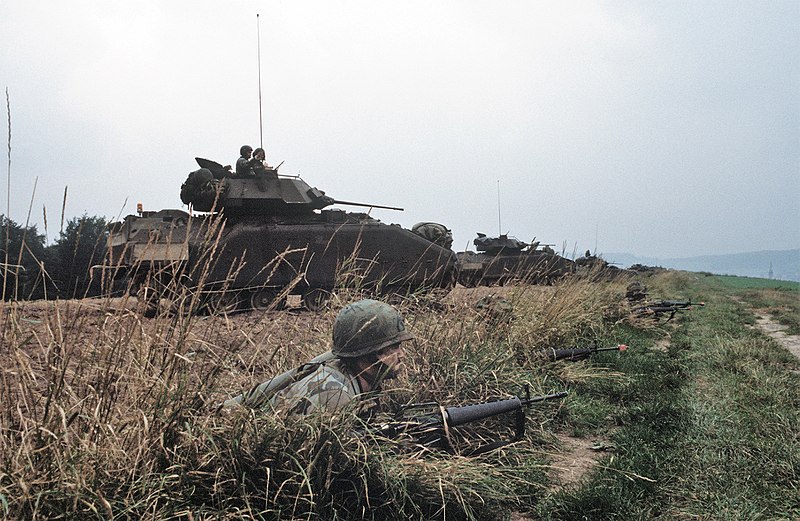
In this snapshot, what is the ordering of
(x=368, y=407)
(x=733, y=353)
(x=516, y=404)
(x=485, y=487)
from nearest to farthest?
(x=368, y=407) → (x=485, y=487) → (x=516, y=404) → (x=733, y=353)

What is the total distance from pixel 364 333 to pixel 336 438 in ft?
2.40

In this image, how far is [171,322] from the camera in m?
2.56

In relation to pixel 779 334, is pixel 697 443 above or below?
below

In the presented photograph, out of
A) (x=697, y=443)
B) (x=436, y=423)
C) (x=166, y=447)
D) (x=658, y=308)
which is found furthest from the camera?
(x=658, y=308)

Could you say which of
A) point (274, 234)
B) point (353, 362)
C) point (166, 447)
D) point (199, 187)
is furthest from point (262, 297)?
point (166, 447)

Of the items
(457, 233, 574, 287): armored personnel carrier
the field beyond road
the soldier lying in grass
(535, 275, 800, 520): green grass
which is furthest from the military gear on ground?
the soldier lying in grass

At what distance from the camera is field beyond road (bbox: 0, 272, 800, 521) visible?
2.17 meters

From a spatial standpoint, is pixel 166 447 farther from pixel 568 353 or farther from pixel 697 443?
pixel 568 353

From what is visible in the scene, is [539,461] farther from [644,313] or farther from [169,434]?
[644,313]

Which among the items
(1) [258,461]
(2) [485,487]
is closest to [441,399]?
(2) [485,487]

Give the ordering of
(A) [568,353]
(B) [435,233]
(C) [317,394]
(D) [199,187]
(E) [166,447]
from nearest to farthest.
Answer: (E) [166,447] → (C) [317,394] → (A) [568,353] → (D) [199,187] → (B) [435,233]

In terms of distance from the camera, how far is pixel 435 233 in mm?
12742

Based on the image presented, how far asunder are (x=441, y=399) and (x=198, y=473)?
212cm

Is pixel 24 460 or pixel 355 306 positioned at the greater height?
pixel 355 306
